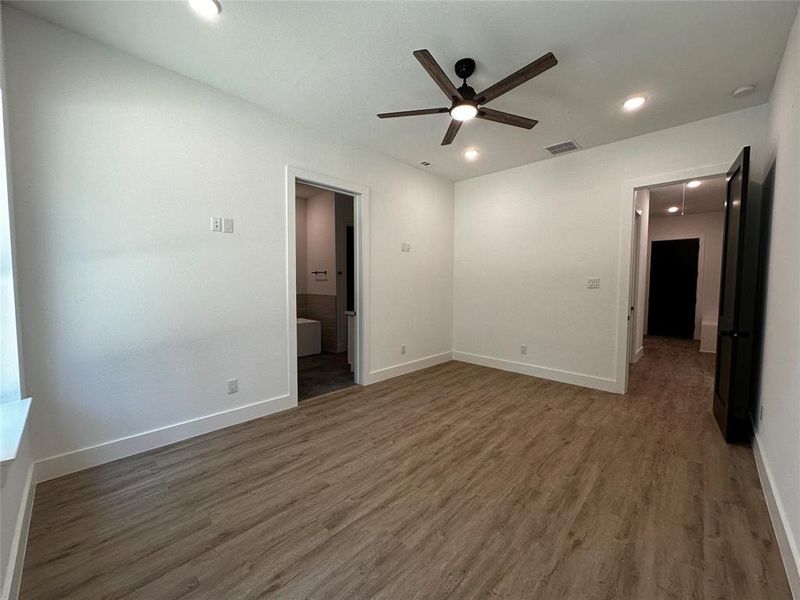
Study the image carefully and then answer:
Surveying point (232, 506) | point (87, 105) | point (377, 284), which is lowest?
point (232, 506)

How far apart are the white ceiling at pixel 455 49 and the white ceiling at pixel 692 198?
2533 millimetres

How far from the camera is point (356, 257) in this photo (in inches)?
151

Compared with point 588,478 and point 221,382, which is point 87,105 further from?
point 588,478

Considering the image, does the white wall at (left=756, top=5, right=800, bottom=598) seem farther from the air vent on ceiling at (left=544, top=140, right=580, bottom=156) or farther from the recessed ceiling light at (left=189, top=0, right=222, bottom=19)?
the recessed ceiling light at (left=189, top=0, right=222, bottom=19)

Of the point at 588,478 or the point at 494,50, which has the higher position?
the point at 494,50

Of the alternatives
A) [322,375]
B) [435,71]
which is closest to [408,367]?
[322,375]

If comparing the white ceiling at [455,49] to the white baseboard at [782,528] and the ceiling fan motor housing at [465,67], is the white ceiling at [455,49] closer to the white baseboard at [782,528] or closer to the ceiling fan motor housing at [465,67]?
the ceiling fan motor housing at [465,67]

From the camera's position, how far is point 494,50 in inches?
84.0

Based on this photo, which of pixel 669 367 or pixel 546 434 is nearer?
pixel 546 434

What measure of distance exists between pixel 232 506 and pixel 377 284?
8.59 ft

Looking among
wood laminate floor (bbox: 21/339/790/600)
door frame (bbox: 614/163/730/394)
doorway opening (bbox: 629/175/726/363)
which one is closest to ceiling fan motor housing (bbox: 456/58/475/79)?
door frame (bbox: 614/163/730/394)

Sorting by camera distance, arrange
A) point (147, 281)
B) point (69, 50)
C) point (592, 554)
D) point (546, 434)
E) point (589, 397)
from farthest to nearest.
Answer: point (589, 397) → point (546, 434) → point (147, 281) → point (69, 50) → point (592, 554)

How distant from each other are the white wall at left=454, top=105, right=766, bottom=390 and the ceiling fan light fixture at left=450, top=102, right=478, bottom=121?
2285 millimetres

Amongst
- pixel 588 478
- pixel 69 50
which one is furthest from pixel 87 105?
pixel 588 478
